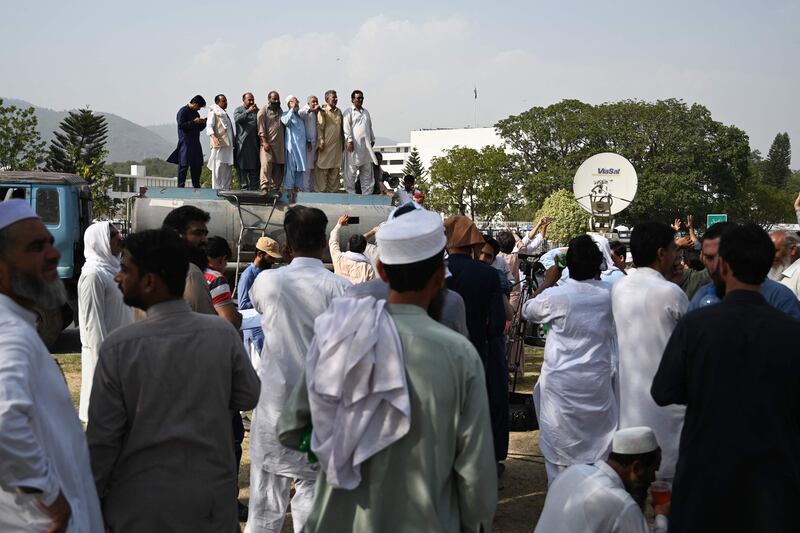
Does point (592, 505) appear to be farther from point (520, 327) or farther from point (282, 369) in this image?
point (520, 327)

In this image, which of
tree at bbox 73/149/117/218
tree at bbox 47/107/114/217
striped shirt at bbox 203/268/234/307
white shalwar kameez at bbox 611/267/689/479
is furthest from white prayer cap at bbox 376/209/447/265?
tree at bbox 47/107/114/217

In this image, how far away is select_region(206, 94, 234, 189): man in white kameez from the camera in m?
14.5

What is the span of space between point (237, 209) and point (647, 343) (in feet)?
37.1

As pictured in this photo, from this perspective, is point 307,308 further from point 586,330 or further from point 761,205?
point 761,205

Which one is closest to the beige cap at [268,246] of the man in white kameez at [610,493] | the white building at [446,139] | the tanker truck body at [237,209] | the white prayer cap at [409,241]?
the man in white kameez at [610,493]

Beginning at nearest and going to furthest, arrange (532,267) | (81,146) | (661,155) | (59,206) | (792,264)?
1. (792,264)
2. (532,267)
3. (59,206)
4. (81,146)
5. (661,155)

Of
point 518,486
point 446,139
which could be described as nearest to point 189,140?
point 518,486

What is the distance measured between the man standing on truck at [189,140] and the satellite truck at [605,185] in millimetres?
8660

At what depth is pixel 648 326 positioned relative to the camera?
4.87m

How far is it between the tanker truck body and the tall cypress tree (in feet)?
123

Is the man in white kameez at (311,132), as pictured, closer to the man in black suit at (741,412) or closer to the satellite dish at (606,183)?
the satellite dish at (606,183)

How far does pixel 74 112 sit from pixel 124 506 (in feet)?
175

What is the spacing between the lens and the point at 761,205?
83000mm

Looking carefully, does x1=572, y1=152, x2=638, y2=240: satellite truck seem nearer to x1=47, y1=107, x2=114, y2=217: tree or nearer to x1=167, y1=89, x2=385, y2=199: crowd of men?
x1=167, y1=89, x2=385, y2=199: crowd of men
